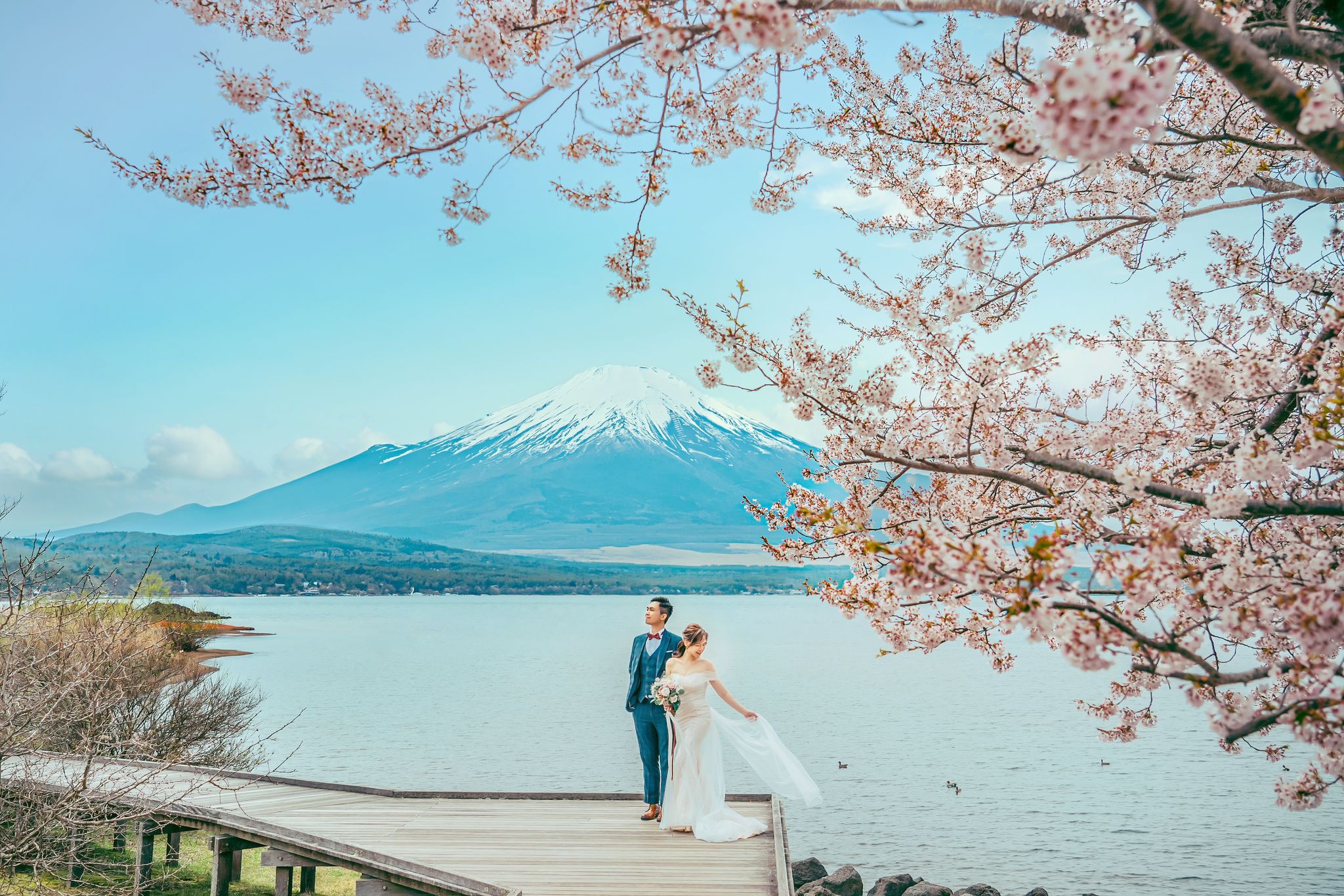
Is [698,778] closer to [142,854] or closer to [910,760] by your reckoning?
[142,854]

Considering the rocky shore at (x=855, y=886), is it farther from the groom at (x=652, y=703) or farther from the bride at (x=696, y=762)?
the bride at (x=696, y=762)

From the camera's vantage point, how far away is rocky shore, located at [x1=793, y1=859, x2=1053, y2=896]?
10.8m

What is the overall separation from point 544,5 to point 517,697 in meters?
36.7

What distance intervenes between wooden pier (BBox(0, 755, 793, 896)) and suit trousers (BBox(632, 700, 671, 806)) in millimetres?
268

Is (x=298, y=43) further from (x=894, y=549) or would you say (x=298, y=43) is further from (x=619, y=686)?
(x=619, y=686)

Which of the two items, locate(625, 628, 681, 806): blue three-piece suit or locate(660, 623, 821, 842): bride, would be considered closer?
locate(660, 623, 821, 842): bride

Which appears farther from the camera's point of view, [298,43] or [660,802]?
[660,802]

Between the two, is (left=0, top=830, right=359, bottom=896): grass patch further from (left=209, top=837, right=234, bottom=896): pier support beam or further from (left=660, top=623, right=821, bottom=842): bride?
(left=660, top=623, right=821, bottom=842): bride

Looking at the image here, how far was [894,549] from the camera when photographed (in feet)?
7.79

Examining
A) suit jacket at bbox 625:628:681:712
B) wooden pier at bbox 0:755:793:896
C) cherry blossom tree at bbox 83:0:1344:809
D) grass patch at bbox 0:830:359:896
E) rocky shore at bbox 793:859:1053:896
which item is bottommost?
rocky shore at bbox 793:859:1053:896

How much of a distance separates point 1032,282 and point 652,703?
403 centimetres

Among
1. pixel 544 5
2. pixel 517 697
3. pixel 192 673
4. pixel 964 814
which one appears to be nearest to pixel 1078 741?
pixel 964 814

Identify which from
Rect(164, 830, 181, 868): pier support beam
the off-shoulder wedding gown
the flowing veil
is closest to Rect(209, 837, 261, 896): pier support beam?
Rect(164, 830, 181, 868): pier support beam

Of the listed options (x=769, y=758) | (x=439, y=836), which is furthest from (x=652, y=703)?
(x=439, y=836)
